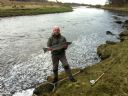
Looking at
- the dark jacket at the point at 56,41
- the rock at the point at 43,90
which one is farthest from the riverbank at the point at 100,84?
the dark jacket at the point at 56,41

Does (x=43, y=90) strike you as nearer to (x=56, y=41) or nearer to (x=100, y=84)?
(x=56, y=41)

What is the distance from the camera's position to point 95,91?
14.9 meters

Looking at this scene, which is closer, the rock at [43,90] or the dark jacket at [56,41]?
the dark jacket at [56,41]

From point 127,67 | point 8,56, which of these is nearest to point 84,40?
point 8,56

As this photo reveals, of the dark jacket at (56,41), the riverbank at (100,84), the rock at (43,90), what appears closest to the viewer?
the riverbank at (100,84)

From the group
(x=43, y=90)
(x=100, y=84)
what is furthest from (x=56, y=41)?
(x=100, y=84)

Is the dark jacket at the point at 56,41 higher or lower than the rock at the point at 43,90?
higher

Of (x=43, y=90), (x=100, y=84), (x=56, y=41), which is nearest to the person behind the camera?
(x=100, y=84)

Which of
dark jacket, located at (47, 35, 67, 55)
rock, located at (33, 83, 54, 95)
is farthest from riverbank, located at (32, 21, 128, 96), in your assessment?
dark jacket, located at (47, 35, 67, 55)

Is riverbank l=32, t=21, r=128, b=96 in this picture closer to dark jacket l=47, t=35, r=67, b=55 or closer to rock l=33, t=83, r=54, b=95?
rock l=33, t=83, r=54, b=95

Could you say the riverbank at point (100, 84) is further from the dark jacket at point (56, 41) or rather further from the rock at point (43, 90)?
the dark jacket at point (56, 41)

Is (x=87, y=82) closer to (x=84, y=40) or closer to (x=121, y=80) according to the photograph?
(x=121, y=80)

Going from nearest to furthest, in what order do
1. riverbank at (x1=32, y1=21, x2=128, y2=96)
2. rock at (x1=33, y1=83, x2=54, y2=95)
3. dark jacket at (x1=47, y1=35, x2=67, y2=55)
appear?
riverbank at (x1=32, y1=21, x2=128, y2=96) < dark jacket at (x1=47, y1=35, x2=67, y2=55) < rock at (x1=33, y1=83, x2=54, y2=95)

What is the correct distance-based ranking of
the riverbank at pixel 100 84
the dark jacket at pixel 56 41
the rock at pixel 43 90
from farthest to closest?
the rock at pixel 43 90 < the dark jacket at pixel 56 41 < the riverbank at pixel 100 84
